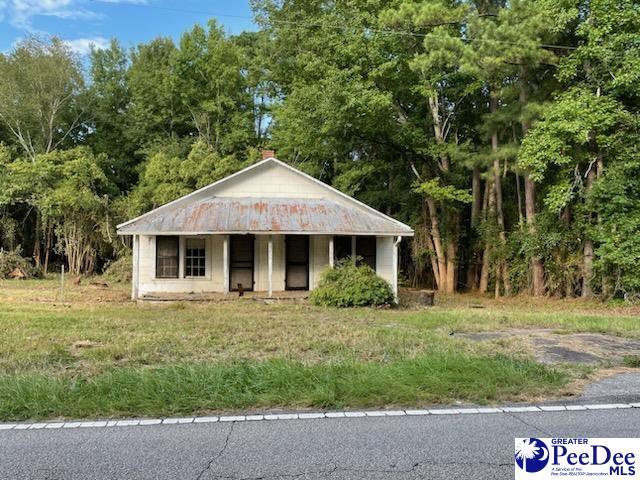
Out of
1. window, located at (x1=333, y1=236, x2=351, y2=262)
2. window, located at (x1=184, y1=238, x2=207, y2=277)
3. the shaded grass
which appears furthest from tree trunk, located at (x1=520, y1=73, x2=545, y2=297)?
the shaded grass

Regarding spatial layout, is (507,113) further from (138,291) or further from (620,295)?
(138,291)

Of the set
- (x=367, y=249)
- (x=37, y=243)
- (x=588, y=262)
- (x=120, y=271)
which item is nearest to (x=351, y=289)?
(x=367, y=249)

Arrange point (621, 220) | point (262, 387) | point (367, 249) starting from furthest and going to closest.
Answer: point (367, 249) → point (621, 220) → point (262, 387)

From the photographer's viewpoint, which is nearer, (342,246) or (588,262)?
(588,262)

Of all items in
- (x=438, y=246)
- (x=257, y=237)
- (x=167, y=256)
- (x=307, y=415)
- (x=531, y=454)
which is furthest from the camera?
(x=438, y=246)

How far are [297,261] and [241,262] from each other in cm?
188

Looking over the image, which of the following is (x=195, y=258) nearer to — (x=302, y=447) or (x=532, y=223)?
(x=532, y=223)

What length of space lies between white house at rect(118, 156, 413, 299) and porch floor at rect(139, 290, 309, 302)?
0.90 feet

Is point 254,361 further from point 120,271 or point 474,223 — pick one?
point 120,271

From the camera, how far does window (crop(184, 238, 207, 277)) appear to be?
55.8 ft

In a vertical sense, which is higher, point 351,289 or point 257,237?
point 257,237

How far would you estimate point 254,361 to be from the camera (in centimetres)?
685

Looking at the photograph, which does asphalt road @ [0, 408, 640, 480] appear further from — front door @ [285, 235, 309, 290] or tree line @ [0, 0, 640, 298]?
front door @ [285, 235, 309, 290]

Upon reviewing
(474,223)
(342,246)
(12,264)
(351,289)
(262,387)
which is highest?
(474,223)
